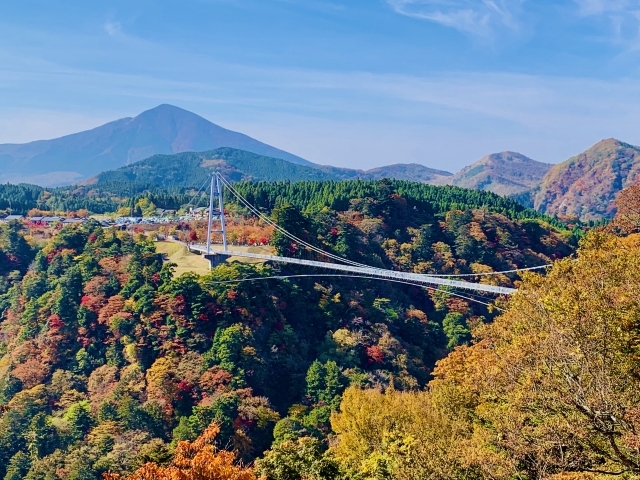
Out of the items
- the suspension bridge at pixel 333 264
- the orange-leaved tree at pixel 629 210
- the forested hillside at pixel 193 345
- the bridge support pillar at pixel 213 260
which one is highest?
the orange-leaved tree at pixel 629 210

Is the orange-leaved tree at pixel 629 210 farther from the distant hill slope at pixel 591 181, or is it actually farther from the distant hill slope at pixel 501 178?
the distant hill slope at pixel 501 178

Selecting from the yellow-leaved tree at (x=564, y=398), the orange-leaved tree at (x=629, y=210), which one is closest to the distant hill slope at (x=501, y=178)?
the orange-leaved tree at (x=629, y=210)

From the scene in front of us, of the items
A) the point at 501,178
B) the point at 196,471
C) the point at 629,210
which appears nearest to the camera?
the point at 196,471

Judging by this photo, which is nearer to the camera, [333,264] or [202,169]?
[333,264]

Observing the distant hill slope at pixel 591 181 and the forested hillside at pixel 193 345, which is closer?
the forested hillside at pixel 193 345

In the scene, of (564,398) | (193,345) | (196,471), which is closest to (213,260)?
(193,345)

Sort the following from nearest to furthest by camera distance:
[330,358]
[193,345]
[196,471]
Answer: [196,471]
[193,345]
[330,358]

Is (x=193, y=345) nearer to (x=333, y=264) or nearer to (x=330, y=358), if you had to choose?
(x=330, y=358)

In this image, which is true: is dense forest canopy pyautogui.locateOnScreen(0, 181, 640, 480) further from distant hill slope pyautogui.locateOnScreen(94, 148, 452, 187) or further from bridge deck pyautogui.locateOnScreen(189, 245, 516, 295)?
distant hill slope pyautogui.locateOnScreen(94, 148, 452, 187)
